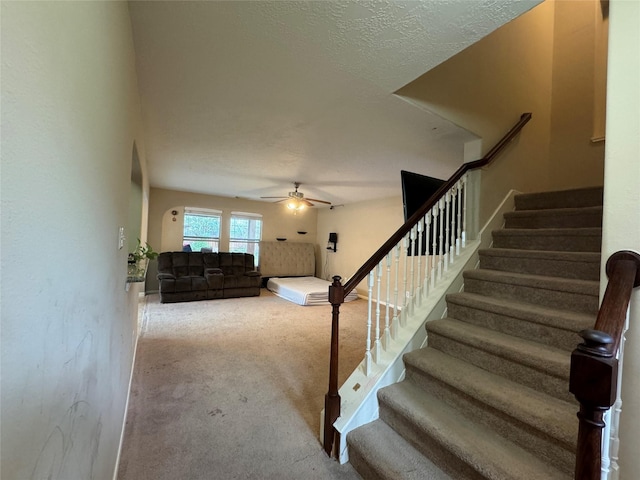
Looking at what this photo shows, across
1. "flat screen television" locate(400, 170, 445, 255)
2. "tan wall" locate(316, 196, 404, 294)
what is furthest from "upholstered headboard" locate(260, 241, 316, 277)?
"flat screen television" locate(400, 170, 445, 255)

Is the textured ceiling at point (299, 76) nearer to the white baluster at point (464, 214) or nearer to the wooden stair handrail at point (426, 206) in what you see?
the wooden stair handrail at point (426, 206)

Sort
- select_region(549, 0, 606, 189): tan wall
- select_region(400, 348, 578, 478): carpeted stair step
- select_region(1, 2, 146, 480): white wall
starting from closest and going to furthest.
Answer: select_region(1, 2, 146, 480): white wall
select_region(400, 348, 578, 478): carpeted stair step
select_region(549, 0, 606, 189): tan wall

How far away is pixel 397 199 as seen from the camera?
5.68m

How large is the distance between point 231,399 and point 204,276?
4022mm

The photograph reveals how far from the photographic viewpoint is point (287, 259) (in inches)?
295

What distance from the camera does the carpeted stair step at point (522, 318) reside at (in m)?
1.52

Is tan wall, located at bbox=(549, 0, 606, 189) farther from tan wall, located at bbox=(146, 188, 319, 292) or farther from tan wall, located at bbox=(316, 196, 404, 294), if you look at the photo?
tan wall, located at bbox=(146, 188, 319, 292)

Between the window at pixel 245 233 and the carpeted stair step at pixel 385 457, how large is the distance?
6.02m

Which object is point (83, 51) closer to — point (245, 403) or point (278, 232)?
point (245, 403)

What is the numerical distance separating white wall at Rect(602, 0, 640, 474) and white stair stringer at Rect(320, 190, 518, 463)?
110 centimetres

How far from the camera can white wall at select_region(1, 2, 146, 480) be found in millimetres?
413

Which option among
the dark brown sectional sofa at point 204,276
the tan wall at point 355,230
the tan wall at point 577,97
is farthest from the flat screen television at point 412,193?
the dark brown sectional sofa at point 204,276

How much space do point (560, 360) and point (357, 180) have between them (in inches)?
144

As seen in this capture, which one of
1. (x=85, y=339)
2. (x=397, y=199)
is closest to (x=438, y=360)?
(x=85, y=339)
